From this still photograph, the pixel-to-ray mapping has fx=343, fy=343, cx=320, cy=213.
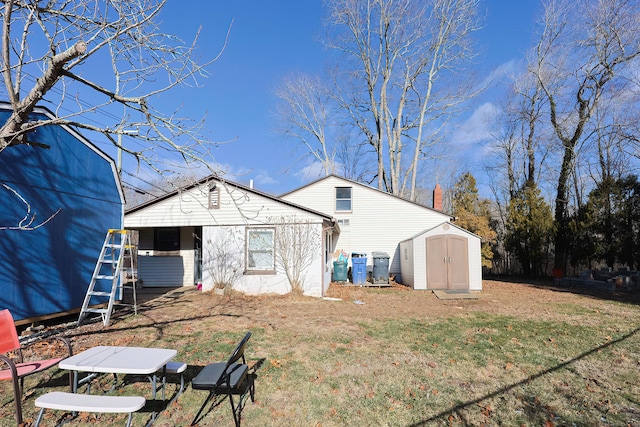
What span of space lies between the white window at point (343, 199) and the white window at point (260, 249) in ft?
23.1

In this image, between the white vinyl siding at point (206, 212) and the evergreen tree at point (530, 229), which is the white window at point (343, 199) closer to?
the white vinyl siding at point (206, 212)

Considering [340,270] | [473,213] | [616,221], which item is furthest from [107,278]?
[616,221]

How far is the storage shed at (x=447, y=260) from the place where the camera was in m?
14.1

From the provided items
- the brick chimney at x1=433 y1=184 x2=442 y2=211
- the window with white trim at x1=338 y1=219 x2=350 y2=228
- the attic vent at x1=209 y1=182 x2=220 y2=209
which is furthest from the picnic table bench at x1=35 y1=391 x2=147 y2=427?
the brick chimney at x1=433 y1=184 x2=442 y2=211

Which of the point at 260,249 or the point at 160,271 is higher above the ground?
the point at 260,249

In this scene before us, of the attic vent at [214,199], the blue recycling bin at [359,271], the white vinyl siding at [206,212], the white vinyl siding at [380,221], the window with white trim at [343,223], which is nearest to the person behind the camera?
the white vinyl siding at [206,212]

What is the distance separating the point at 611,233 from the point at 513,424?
18.9 metres

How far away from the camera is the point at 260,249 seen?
12266 mm

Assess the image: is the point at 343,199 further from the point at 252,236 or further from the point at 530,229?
the point at 530,229

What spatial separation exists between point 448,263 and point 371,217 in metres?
5.19

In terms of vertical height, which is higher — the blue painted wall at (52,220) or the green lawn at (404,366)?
the blue painted wall at (52,220)

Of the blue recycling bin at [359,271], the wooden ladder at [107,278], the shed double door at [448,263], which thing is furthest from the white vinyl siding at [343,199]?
the wooden ladder at [107,278]

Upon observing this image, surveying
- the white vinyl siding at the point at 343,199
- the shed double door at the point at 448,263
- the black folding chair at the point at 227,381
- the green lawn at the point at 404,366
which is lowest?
the green lawn at the point at 404,366

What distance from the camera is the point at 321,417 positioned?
12.2ft
